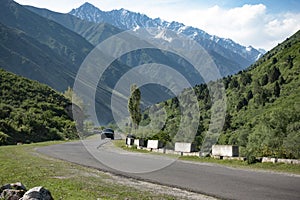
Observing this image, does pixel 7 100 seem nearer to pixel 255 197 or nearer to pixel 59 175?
pixel 59 175

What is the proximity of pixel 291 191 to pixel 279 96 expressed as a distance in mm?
95149

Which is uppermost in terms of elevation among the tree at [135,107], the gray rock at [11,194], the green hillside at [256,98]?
the green hillside at [256,98]

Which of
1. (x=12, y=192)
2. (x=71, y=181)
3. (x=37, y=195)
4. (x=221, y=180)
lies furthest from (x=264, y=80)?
(x=37, y=195)

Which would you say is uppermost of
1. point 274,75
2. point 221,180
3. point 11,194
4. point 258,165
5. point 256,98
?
point 274,75

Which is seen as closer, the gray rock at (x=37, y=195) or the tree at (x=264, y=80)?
the gray rock at (x=37, y=195)

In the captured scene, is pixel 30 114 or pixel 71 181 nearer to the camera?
pixel 71 181

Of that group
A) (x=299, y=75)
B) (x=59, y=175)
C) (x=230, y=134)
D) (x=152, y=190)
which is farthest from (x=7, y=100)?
(x=299, y=75)

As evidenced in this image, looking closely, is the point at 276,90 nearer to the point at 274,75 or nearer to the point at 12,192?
the point at 274,75

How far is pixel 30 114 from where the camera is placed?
64.3 meters

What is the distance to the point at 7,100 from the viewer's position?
71375mm

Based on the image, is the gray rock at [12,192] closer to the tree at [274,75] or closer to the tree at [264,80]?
the tree at [274,75]

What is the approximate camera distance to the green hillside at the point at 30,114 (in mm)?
53312

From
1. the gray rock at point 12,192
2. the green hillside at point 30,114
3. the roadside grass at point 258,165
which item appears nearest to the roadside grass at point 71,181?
the gray rock at point 12,192

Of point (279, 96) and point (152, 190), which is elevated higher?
point (279, 96)
